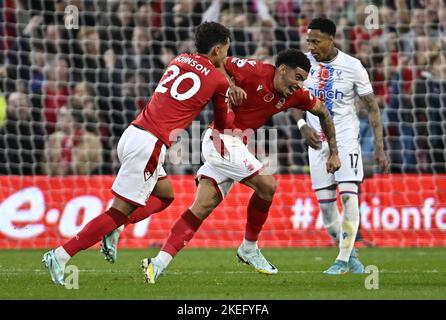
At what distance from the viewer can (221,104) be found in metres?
7.68

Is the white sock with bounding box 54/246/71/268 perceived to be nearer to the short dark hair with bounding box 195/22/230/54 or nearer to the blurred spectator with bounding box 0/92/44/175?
the short dark hair with bounding box 195/22/230/54

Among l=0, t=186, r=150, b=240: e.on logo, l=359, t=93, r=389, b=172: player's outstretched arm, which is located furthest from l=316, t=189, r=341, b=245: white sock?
l=0, t=186, r=150, b=240: e.on logo

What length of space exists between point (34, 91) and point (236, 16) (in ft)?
10.4

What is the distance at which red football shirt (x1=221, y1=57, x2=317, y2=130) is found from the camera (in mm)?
8297

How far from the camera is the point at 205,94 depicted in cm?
761

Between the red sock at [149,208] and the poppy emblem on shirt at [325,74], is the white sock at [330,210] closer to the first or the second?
the poppy emblem on shirt at [325,74]

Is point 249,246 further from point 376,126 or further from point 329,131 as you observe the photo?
point 376,126

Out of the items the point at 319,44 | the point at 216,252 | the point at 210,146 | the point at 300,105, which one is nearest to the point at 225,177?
the point at 210,146

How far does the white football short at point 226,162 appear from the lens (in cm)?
805

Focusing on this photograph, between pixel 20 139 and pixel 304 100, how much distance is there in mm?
6897

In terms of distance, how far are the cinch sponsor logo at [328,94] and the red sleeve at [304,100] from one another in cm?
91

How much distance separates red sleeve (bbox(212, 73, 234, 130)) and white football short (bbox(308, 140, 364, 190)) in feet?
5.10
